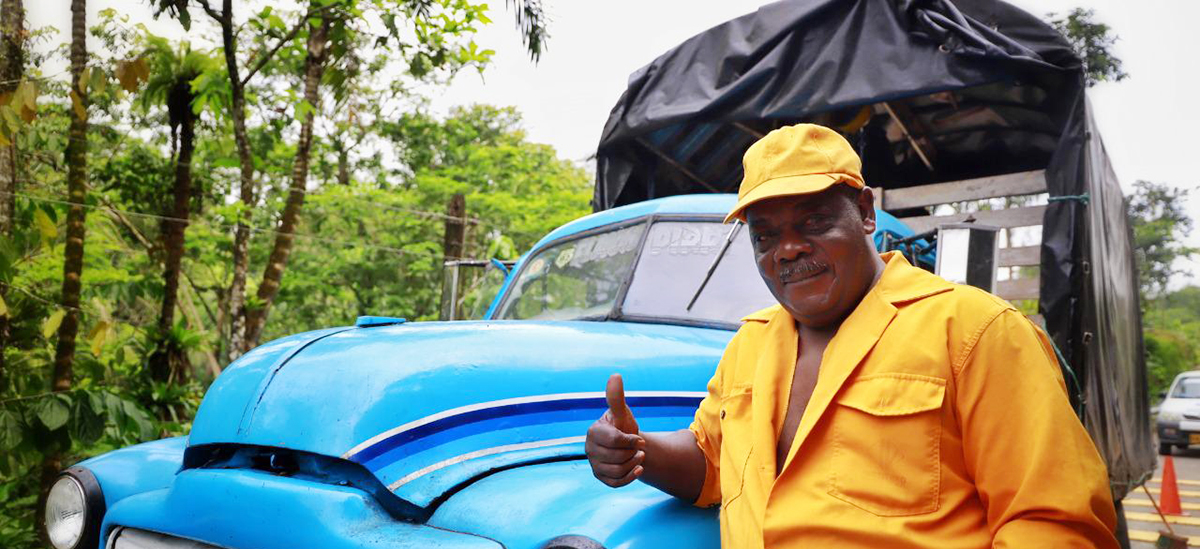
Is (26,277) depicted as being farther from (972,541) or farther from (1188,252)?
(1188,252)

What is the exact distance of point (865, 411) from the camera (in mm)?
1663

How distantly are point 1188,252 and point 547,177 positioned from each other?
2701cm

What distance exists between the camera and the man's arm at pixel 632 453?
1.96m

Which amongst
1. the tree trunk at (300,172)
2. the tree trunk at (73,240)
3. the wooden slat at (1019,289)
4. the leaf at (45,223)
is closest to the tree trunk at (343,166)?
the tree trunk at (300,172)

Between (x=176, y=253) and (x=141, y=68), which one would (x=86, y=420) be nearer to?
(x=141, y=68)

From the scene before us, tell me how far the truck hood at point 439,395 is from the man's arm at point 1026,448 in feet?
4.25

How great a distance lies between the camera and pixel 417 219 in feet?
59.9

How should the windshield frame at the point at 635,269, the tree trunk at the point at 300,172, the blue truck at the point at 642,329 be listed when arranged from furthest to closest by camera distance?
the tree trunk at the point at 300,172
the windshield frame at the point at 635,269
the blue truck at the point at 642,329

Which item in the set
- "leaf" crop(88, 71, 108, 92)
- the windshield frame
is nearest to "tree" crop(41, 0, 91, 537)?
"leaf" crop(88, 71, 108, 92)

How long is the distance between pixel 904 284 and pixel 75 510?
2.69 meters

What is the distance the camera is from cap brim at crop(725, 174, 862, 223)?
179cm

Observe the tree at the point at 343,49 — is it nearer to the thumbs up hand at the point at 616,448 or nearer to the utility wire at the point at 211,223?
the utility wire at the point at 211,223

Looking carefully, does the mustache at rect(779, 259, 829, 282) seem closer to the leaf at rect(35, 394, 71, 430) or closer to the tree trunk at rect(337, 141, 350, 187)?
the leaf at rect(35, 394, 71, 430)

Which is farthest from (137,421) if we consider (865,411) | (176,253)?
(176,253)
